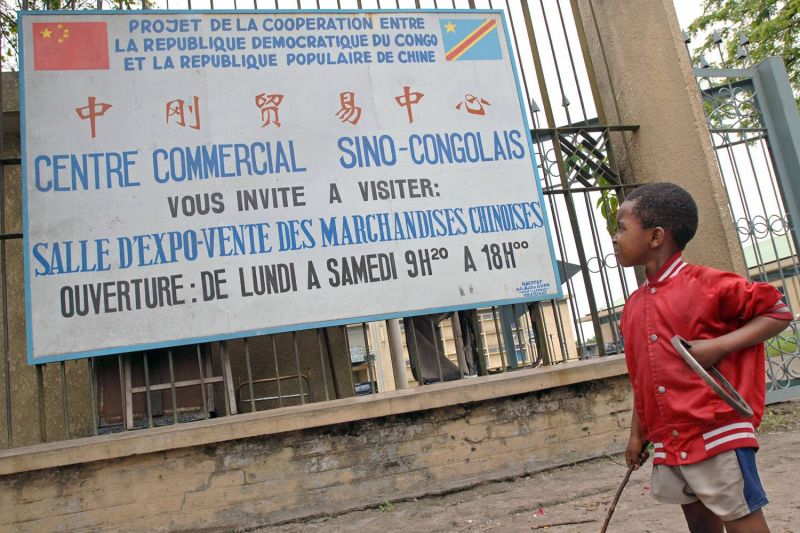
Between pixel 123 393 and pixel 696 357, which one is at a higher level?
pixel 123 393

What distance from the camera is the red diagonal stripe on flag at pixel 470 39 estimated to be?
16.2 feet

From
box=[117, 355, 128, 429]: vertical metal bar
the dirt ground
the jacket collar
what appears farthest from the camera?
box=[117, 355, 128, 429]: vertical metal bar

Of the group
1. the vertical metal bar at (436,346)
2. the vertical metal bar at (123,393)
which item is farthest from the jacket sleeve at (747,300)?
the vertical metal bar at (123,393)

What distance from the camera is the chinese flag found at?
4223mm

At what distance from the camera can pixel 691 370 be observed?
1779mm

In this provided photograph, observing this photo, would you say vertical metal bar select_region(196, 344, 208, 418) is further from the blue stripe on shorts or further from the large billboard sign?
the blue stripe on shorts

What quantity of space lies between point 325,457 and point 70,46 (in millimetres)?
3247

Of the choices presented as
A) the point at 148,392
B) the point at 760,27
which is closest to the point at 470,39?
the point at 148,392

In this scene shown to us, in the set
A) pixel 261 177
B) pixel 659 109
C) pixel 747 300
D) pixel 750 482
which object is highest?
pixel 659 109

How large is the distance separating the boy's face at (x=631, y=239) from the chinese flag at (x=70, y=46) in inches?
148

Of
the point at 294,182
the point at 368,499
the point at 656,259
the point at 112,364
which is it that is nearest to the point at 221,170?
the point at 294,182

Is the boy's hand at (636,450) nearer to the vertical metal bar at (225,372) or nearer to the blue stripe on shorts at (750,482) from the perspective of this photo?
the blue stripe on shorts at (750,482)

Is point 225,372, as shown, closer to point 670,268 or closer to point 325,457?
point 325,457

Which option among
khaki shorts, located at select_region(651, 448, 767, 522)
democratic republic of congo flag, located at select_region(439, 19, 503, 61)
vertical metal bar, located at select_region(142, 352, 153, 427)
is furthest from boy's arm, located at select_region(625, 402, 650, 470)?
democratic republic of congo flag, located at select_region(439, 19, 503, 61)
